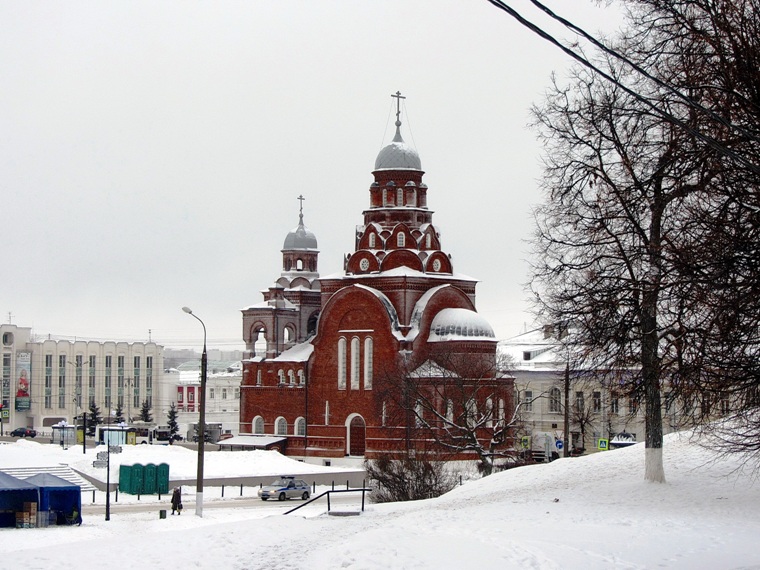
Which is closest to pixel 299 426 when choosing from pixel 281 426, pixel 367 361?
pixel 281 426

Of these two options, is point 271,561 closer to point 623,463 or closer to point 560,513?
point 560,513

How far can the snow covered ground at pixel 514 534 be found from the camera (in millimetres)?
15031

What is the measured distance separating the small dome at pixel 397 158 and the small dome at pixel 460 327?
29.7 feet

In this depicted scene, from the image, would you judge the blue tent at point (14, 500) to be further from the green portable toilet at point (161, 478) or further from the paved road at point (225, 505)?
the green portable toilet at point (161, 478)

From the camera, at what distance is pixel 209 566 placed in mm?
15266

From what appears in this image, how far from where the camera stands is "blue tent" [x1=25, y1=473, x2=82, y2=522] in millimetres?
27844

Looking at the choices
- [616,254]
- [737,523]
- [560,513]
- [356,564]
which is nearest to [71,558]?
[356,564]

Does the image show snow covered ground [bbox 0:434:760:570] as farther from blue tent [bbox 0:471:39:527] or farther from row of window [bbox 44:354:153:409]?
row of window [bbox 44:354:153:409]

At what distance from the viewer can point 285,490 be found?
130 ft

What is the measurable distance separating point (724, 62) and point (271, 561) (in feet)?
29.0

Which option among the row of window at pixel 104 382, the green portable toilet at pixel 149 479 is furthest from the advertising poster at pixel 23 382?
the green portable toilet at pixel 149 479

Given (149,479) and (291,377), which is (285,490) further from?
(291,377)

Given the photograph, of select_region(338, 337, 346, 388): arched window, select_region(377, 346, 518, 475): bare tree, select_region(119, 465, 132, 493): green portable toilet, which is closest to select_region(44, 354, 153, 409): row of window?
select_region(338, 337, 346, 388): arched window

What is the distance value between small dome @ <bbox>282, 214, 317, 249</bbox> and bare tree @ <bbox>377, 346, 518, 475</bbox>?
672 inches
